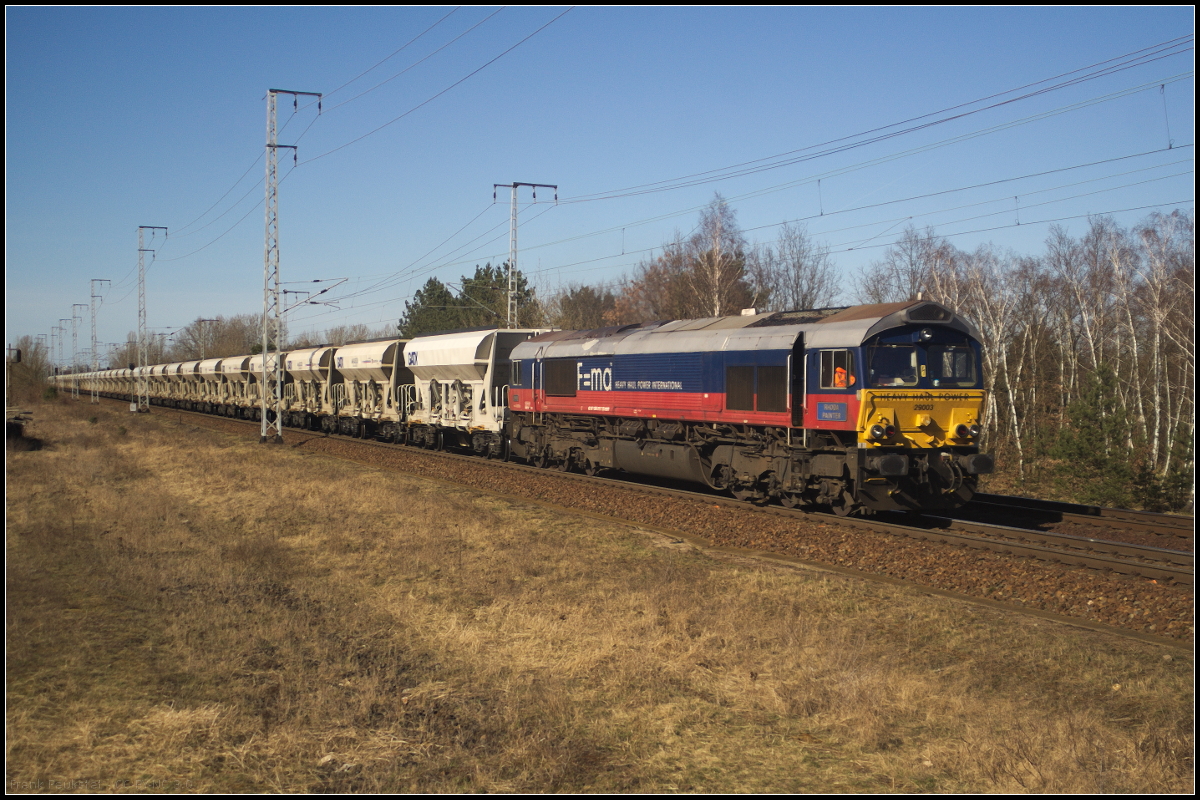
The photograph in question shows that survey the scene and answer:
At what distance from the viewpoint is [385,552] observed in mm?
13258

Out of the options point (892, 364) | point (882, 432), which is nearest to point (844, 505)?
point (882, 432)

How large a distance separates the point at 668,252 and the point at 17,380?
67.8m

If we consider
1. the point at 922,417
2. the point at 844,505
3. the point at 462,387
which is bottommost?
the point at 844,505

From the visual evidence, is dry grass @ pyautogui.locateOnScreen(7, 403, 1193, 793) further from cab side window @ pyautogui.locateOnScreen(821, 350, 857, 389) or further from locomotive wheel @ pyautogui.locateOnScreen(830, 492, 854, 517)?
cab side window @ pyautogui.locateOnScreen(821, 350, 857, 389)

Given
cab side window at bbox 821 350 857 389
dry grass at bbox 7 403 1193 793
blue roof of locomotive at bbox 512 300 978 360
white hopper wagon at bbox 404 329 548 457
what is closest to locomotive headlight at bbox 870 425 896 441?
cab side window at bbox 821 350 857 389

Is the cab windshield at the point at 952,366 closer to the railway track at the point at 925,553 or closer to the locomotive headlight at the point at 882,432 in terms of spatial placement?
the locomotive headlight at the point at 882,432

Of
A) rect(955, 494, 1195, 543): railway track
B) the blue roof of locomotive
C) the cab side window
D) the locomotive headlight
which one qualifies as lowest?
rect(955, 494, 1195, 543): railway track

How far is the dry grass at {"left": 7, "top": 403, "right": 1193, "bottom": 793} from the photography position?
5.55 meters

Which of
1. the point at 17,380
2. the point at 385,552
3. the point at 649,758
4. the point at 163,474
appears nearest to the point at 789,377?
the point at 385,552

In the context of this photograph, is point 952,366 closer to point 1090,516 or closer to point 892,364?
point 892,364

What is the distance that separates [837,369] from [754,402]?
2201 millimetres

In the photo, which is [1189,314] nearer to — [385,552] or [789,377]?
[789,377]

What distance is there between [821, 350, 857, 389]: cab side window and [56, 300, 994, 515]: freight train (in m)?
0.02

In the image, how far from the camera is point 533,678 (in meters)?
7.62
